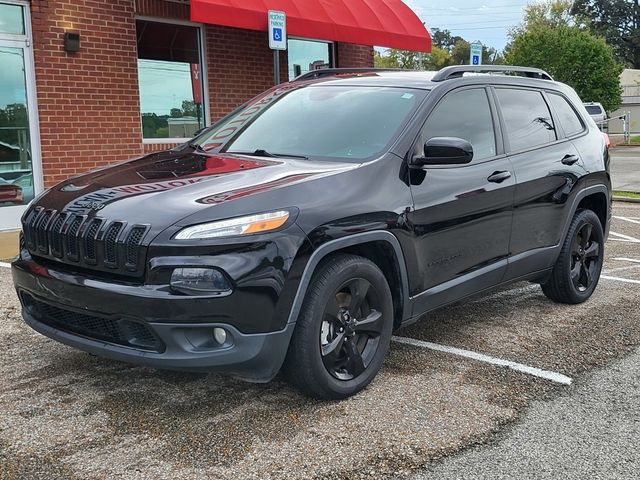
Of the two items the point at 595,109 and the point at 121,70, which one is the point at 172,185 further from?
the point at 595,109

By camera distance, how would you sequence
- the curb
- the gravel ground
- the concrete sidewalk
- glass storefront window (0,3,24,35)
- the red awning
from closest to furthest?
the gravel ground, glass storefront window (0,3,24,35), the red awning, the curb, the concrete sidewalk

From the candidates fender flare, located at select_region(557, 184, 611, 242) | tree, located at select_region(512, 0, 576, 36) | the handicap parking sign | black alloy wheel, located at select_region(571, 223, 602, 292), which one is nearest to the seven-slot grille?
fender flare, located at select_region(557, 184, 611, 242)

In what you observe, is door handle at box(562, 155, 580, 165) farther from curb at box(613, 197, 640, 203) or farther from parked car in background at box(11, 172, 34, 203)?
curb at box(613, 197, 640, 203)

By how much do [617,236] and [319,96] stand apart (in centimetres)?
582

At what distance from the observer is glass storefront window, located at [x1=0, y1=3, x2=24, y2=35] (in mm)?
8383

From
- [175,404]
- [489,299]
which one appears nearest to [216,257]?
[175,404]

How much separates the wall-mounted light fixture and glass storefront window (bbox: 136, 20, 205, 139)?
1.20 meters

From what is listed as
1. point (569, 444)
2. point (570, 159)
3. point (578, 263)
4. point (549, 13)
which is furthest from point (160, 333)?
point (549, 13)

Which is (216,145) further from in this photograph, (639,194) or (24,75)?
(639,194)

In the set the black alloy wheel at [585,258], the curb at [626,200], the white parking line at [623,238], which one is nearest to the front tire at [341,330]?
the black alloy wheel at [585,258]

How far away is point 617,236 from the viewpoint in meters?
9.13

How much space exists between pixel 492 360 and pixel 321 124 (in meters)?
1.80

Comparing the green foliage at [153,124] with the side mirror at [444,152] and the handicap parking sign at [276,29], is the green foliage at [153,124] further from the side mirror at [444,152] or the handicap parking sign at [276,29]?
the side mirror at [444,152]

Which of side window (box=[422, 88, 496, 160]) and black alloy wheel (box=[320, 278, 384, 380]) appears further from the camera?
side window (box=[422, 88, 496, 160])
